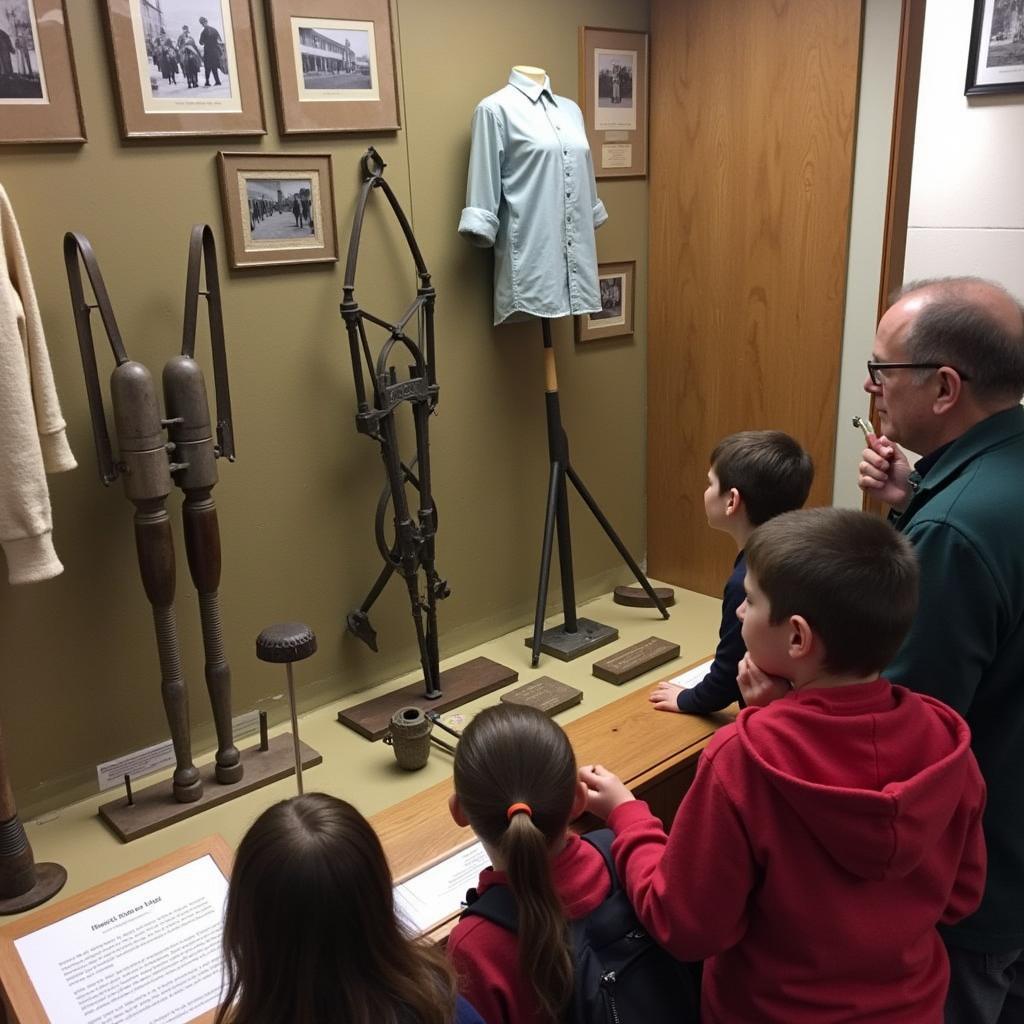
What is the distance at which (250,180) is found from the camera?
8.29 ft

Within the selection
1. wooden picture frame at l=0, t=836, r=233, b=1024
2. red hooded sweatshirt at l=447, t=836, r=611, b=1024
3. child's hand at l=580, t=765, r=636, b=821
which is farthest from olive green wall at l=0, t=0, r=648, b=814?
red hooded sweatshirt at l=447, t=836, r=611, b=1024

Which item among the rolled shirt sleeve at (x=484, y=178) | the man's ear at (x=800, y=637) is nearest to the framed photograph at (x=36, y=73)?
the rolled shirt sleeve at (x=484, y=178)

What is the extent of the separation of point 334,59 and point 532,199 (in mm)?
667

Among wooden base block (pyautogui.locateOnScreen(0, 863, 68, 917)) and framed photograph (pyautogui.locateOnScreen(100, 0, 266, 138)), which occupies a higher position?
framed photograph (pyautogui.locateOnScreen(100, 0, 266, 138))

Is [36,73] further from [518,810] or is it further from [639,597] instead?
A: [639,597]

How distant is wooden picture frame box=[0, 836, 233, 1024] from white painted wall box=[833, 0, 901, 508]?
2.03 meters

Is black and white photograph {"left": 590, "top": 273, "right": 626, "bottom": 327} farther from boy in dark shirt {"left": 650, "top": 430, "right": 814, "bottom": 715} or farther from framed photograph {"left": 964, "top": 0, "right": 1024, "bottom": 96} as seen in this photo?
boy in dark shirt {"left": 650, "top": 430, "right": 814, "bottom": 715}

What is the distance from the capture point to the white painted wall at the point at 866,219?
281 centimetres

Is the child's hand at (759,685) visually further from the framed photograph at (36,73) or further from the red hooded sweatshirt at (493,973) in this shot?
the framed photograph at (36,73)

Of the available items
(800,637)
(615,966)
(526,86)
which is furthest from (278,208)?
(615,966)

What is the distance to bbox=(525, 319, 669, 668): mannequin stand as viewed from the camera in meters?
3.14

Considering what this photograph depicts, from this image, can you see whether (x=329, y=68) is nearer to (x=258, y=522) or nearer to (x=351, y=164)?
(x=351, y=164)

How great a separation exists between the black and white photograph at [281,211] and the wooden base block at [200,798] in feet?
4.30

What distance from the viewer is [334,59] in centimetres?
262
